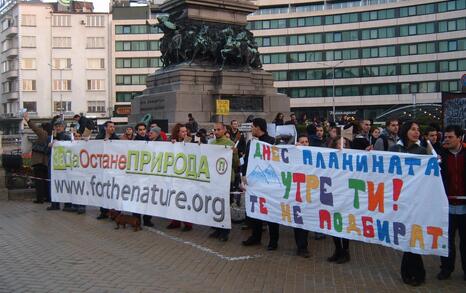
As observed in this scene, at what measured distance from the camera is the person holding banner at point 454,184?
23.7 feet

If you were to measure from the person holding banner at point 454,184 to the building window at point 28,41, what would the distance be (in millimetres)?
95572

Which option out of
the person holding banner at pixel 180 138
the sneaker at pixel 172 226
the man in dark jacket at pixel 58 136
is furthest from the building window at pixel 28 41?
the sneaker at pixel 172 226

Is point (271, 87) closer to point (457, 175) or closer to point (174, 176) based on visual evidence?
point (174, 176)

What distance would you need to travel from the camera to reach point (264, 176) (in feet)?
30.2

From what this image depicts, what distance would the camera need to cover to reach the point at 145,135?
12070 mm

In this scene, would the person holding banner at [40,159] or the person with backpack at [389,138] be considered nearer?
the person with backpack at [389,138]

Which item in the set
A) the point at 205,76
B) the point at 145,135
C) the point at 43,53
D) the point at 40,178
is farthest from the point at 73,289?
the point at 43,53

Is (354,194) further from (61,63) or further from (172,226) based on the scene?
(61,63)

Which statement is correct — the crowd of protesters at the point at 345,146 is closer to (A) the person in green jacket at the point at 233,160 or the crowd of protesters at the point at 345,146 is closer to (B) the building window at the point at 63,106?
(A) the person in green jacket at the point at 233,160

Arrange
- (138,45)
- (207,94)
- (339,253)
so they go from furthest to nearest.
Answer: (138,45)
(207,94)
(339,253)

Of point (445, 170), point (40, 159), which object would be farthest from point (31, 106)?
point (445, 170)

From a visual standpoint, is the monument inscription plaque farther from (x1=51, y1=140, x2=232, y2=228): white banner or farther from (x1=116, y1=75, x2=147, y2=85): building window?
(x1=116, y1=75, x2=147, y2=85): building window

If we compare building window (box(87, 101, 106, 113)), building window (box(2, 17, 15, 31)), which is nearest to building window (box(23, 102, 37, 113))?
building window (box(87, 101, 106, 113))

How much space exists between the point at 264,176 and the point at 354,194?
1.76 meters
